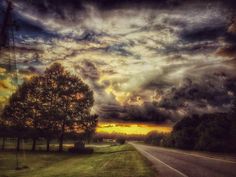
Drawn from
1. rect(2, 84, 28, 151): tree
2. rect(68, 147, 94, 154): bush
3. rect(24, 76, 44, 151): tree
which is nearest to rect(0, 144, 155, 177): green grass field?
rect(68, 147, 94, 154): bush

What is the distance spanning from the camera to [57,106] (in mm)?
41656

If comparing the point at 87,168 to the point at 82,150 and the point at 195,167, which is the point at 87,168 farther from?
the point at 82,150

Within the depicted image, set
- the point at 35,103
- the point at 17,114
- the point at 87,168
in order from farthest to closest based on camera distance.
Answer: the point at 17,114 → the point at 35,103 → the point at 87,168

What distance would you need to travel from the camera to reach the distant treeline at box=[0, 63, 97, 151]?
137 ft

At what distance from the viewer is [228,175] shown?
13.4m

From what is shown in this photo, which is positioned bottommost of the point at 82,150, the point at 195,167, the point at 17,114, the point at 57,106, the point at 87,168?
the point at 82,150

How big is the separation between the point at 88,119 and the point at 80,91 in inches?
197

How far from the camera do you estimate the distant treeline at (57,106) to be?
137 ft

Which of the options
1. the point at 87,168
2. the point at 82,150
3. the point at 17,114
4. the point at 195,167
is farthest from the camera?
the point at 17,114

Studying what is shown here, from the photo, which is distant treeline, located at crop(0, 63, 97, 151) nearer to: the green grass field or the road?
the green grass field

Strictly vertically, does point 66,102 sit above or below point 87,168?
above

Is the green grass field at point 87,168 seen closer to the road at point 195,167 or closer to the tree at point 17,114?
the road at point 195,167

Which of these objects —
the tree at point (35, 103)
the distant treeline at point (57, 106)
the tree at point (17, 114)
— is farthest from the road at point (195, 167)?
the tree at point (17, 114)

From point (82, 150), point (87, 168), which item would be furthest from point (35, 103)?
point (87, 168)
